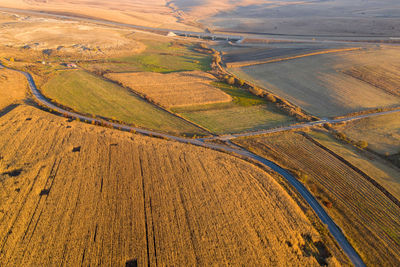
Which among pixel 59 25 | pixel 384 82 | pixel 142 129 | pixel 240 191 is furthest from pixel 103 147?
pixel 59 25

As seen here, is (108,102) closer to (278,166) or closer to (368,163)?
(278,166)

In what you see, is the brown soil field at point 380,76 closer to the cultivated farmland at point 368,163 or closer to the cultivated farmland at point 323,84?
the cultivated farmland at point 323,84

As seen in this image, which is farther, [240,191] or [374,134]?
[374,134]

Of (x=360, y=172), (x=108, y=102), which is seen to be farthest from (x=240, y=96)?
(x=108, y=102)

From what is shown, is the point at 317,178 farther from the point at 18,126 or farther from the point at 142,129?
the point at 18,126

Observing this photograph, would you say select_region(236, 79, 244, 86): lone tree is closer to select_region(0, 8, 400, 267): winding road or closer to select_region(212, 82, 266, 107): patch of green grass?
select_region(212, 82, 266, 107): patch of green grass

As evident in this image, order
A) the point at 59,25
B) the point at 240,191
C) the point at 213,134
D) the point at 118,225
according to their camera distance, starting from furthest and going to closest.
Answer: the point at 59,25
the point at 213,134
the point at 240,191
the point at 118,225

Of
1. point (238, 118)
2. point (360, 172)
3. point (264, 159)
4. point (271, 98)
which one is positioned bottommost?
point (264, 159)
